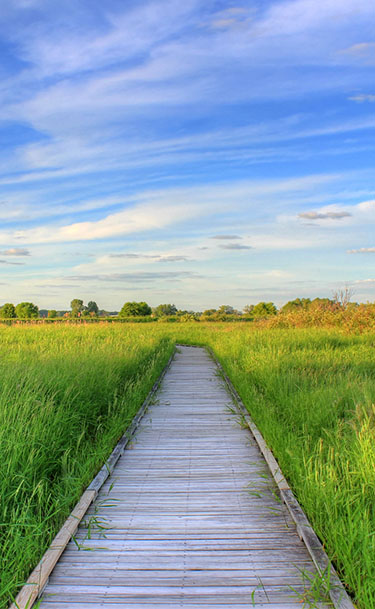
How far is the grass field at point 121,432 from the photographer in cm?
308

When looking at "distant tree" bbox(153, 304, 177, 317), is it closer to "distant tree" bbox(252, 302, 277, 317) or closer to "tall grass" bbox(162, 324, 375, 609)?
"distant tree" bbox(252, 302, 277, 317)

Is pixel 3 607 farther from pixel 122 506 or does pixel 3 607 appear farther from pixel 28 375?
pixel 28 375

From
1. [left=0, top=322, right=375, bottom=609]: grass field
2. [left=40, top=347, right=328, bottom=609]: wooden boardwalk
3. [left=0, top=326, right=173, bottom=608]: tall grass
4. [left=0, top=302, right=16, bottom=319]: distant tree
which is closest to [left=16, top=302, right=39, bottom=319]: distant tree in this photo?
[left=0, top=302, right=16, bottom=319]: distant tree

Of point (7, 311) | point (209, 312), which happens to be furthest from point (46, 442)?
point (7, 311)

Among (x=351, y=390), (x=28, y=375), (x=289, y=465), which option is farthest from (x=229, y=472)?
(x=28, y=375)

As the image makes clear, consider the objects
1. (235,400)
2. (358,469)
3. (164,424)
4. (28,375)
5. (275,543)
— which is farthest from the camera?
(235,400)

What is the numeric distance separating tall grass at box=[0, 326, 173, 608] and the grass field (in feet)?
0.04

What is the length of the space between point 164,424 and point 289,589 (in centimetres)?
407

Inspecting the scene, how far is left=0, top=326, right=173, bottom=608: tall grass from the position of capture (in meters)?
3.21

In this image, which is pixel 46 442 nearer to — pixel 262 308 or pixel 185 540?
pixel 185 540

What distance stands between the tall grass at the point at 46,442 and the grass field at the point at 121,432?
14mm

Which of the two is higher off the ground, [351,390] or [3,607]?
[351,390]

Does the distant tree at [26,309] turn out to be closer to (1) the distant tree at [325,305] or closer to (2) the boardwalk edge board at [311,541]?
(1) the distant tree at [325,305]

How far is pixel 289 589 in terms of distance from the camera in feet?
9.15
